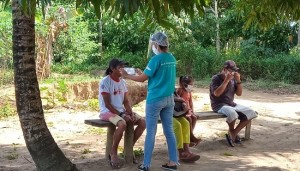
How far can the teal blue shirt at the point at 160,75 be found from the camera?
4871 millimetres

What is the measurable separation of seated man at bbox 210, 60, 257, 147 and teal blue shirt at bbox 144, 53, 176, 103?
5.60ft

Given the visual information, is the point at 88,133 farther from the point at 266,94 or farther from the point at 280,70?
the point at 280,70

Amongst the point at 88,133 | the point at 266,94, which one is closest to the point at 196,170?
the point at 88,133

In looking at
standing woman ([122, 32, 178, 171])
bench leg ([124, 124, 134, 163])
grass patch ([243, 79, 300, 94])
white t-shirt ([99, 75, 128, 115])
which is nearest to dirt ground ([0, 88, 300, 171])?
bench leg ([124, 124, 134, 163])

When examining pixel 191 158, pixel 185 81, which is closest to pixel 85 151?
pixel 191 158

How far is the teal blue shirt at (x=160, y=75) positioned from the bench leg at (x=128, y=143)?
662mm

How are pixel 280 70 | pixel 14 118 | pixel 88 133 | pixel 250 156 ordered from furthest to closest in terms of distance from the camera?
1. pixel 280 70
2. pixel 14 118
3. pixel 88 133
4. pixel 250 156

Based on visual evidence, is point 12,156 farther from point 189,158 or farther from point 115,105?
point 189,158

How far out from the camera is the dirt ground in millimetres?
5602

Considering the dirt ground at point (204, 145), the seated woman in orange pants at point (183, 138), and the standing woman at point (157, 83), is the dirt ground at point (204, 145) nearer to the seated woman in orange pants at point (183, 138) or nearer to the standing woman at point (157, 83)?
the seated woman in orange pants at point (183, 138)

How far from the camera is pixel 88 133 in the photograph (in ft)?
26.2

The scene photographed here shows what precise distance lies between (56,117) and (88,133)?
1.69 meters

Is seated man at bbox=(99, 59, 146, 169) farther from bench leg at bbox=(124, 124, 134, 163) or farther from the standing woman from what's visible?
the standing woman

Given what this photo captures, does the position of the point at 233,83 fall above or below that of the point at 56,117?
above
